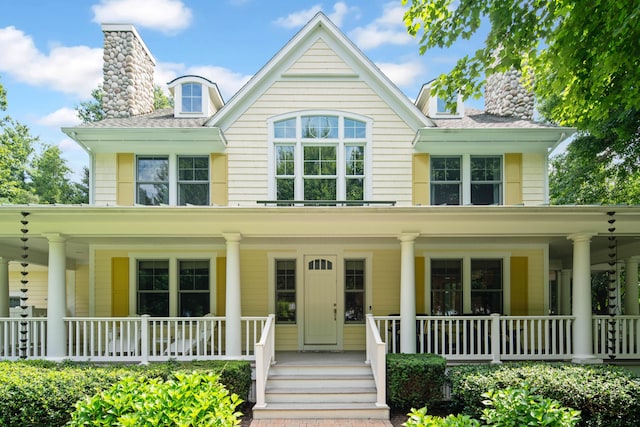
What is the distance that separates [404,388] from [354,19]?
9.42 meters

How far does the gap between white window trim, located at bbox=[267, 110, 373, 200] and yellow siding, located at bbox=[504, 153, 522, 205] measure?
3580 mm

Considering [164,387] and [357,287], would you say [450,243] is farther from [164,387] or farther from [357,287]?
[164,387]

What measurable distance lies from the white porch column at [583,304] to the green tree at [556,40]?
2.71 m

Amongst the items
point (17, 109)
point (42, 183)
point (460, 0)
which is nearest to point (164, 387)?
point (460, 0)

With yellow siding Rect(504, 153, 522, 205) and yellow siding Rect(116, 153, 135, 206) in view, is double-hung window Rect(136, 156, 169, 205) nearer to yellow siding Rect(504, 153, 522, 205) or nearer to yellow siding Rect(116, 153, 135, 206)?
yellow siding Rect(116, 153, 135, 206)

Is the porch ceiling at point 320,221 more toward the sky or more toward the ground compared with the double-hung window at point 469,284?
more toward the sky

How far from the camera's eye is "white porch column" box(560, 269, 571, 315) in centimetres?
1590

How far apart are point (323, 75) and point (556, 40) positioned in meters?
5.88

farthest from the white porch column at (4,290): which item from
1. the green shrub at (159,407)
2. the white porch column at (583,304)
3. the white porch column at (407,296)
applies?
the white porch column at (583,304)

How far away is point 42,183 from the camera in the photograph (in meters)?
34.2

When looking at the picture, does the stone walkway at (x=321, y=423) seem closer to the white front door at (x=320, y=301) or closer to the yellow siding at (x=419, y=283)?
the white front door at (x=320, y=301)

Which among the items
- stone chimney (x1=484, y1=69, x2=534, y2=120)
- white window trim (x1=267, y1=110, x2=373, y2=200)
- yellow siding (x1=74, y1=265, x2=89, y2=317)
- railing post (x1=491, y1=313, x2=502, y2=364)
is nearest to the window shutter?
white window trim (x1=267, y1=110, x2=373, y2=200)

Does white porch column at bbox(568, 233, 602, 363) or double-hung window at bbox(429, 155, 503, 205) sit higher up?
double-hung window at bbox(429, 155, 503, 205)

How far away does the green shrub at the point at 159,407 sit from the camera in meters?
3.94
